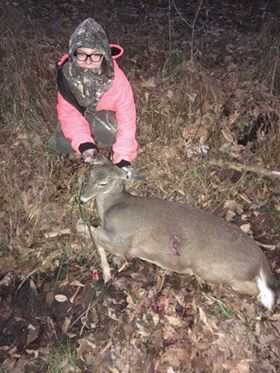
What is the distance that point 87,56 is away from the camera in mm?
3707

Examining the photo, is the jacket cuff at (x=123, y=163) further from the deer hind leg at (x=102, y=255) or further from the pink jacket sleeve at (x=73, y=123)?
the deer hind leg at (x=102, y=255)

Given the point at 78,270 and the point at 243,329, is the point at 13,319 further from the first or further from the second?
the point at 243,329

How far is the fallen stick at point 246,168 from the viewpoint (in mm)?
4738

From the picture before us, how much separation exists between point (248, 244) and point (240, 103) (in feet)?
8.08

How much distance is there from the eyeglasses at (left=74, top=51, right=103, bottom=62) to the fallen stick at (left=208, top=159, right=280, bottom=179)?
175 centimetres

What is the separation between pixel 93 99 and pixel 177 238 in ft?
4.78

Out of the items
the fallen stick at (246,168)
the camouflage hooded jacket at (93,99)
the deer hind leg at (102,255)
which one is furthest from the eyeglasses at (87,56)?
the fallen stick at (246,168)

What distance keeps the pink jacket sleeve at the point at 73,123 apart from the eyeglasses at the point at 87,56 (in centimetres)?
49

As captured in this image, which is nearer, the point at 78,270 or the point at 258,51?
the point at 78,270

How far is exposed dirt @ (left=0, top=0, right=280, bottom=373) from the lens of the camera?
3564 millimetres

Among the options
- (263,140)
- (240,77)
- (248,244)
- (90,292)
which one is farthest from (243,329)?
(240,77)

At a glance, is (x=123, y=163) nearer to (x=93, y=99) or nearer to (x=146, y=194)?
(x=93, y=99)

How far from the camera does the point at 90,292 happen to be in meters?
3.88

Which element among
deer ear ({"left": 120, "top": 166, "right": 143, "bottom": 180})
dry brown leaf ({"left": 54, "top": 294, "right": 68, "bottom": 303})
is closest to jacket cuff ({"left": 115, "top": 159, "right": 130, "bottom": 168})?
deer ear ({"left": 120, "top": 166, "right": 143, "bottom": 180})
